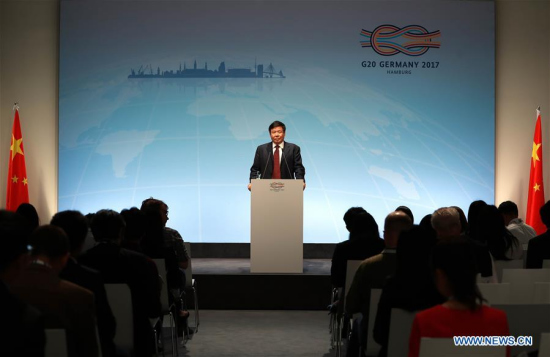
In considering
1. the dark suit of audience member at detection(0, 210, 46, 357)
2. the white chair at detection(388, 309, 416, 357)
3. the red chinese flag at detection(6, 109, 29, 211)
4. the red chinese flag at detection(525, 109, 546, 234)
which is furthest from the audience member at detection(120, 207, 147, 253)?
the red chinese flag at detection(525, 109, 546, 234)

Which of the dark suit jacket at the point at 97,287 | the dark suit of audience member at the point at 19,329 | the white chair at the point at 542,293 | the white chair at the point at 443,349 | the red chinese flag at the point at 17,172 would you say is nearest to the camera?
the dark suit of audience member at the point at 19,329

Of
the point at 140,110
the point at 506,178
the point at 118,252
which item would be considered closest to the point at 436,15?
the point at 506,178

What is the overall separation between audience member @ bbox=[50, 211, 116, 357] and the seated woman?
1.36 meters

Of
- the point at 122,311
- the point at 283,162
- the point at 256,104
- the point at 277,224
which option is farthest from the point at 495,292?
the point at 256,104

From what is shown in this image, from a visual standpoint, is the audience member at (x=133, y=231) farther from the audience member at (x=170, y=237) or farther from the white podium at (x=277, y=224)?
the white podium at (x=277, y=224)

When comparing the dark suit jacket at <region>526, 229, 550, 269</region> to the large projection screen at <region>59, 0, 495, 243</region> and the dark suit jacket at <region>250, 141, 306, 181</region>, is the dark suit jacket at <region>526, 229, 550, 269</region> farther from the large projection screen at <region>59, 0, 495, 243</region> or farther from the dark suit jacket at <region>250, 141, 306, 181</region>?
the large projection screen at <region>59, 0, 495, 243</region>

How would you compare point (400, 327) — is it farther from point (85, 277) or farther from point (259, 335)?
point (259, 335)

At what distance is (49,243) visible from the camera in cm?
281

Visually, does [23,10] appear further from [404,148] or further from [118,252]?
[118,252]

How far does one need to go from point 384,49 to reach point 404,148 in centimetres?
135

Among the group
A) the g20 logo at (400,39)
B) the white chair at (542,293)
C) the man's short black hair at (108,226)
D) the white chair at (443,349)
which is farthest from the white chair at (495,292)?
the g20 logo at (400,39)

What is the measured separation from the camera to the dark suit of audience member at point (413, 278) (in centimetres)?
321

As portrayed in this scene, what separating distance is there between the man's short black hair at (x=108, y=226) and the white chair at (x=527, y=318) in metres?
1.90

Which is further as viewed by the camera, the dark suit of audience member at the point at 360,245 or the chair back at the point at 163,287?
the dark suit of audience member at the point at 360,245
